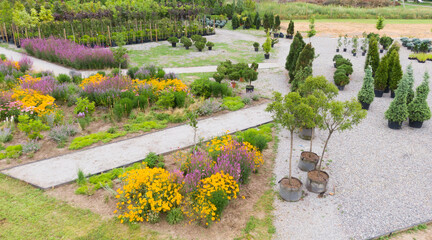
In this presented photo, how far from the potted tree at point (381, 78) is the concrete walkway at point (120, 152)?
516cm

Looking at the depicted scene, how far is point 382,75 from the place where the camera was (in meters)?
12.1

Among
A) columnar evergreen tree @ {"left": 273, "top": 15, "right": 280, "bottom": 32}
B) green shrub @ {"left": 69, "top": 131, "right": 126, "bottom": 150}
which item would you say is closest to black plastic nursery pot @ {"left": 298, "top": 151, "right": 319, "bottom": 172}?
green shrub @ {"left": 69, "top": 131, "right": 126, "bottom": 150}

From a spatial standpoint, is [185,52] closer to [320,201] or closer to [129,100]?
[129,100]

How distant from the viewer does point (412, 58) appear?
1859 cm

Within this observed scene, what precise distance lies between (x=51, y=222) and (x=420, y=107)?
992 cm

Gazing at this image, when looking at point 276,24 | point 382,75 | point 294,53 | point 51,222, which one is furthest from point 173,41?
point 51,222

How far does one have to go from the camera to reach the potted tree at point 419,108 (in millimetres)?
9273

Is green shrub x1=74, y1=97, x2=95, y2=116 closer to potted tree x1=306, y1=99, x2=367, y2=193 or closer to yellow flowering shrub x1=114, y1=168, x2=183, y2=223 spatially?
yellow flowering shrub x1=114, y1=168, x2=183, y2=223

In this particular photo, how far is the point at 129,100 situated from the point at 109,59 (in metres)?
6.30

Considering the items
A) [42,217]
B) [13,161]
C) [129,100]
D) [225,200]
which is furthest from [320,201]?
[13,161]

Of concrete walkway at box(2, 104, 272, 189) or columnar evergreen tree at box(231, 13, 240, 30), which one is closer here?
concrete walkway at box(2, 104, 272, 189)

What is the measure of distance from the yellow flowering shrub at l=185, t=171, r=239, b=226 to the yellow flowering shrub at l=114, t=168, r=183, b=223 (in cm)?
32

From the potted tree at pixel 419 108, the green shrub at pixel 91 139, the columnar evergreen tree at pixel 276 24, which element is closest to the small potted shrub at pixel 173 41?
the columnar evergreen tree at pixel 276 24

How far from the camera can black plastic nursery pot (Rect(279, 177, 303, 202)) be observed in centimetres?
616
